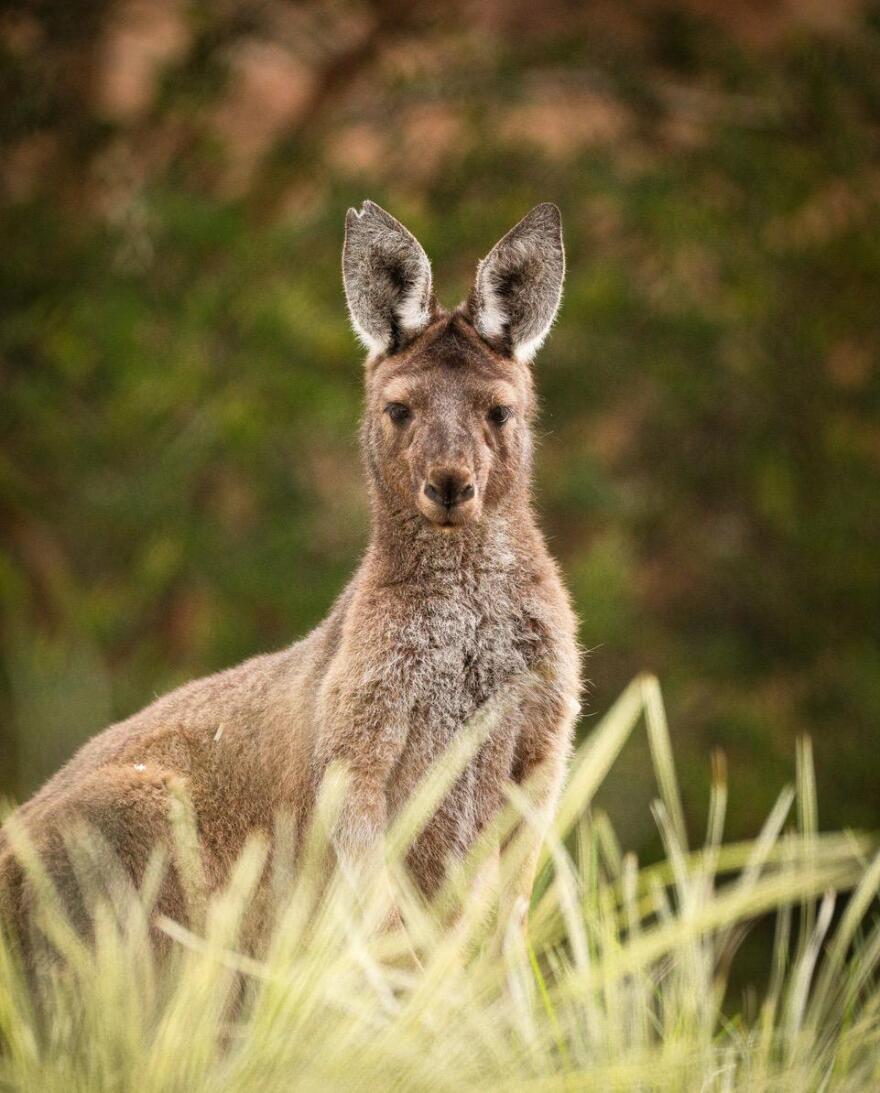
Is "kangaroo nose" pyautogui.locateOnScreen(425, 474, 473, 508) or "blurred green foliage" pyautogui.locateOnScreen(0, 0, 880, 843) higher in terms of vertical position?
"blurred green foliage" pyautogui.locateOnScreen(0, 0, 880, 843)

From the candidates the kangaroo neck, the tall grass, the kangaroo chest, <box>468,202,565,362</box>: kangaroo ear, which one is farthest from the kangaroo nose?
the tall grass

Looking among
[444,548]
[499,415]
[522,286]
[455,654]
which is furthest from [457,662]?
[522,286]

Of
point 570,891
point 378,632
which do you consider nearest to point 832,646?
point 378,632

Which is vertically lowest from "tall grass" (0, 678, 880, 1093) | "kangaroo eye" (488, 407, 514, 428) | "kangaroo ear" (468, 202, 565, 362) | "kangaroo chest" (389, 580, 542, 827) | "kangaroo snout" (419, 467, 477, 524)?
"tall grass" (0, 678, 880, 1093)

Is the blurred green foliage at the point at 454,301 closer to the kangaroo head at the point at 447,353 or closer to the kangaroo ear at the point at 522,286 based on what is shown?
the kangaroo head at the point at 447,353

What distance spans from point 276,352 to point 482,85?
8.18ft

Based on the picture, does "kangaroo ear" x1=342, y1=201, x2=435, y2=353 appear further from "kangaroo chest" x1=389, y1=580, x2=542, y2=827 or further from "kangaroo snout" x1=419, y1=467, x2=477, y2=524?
"kangaroo chest" x1=389, y1=580, x2=542, y2=827

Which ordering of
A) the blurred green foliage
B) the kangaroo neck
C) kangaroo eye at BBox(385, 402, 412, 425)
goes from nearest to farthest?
the kangaroo neck
kangaroo eye at BBox(385, 402, 412, 425)
the blurred green foliage

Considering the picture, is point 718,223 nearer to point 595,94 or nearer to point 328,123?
point 595,94

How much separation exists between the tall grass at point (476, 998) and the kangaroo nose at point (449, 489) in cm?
96

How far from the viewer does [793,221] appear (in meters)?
13.3

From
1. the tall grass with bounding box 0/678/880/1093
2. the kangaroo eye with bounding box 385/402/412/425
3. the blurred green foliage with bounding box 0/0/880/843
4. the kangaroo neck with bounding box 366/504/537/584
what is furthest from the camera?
the blurred green foliage with bounding box 0/0/880/843

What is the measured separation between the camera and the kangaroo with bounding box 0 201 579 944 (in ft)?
11.6

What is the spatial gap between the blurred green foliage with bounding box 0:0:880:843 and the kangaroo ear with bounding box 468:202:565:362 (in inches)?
213
